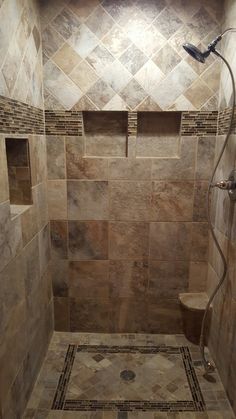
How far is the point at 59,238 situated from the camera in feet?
7.53

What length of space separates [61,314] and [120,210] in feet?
3.23

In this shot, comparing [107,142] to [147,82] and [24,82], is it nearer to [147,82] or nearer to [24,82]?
[147,82]

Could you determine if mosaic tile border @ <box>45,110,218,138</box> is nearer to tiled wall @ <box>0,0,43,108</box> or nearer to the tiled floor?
tiled wall @ <box>0,0,43,108</box>

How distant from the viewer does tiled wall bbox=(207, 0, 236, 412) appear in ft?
5.85

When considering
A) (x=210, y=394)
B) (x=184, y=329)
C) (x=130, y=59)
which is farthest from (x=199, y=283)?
(x=130, y=59)

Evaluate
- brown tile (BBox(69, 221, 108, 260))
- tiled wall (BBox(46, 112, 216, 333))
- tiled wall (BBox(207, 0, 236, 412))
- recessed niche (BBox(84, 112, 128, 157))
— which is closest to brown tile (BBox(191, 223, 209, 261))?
tiled wall (BBox(46, 112, 216, 333))

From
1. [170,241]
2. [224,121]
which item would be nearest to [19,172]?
[170,241]

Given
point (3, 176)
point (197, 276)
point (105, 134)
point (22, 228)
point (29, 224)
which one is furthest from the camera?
point (197, 276)

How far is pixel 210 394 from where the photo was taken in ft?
6.09

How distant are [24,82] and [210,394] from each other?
7.11 feet

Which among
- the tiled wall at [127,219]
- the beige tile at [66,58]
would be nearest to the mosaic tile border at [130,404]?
the tiled wall at [127,219]

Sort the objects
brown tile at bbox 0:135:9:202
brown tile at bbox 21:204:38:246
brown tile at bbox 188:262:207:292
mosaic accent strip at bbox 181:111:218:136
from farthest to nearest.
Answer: brown tile at bbox 188:262:207:292, mosaic accent strip at bbox 181:111:218:136, brown tile at bbox 21:204:38:246, brown tile at bbox 0:135:9:202

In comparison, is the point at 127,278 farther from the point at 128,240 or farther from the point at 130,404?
the point at 130,404

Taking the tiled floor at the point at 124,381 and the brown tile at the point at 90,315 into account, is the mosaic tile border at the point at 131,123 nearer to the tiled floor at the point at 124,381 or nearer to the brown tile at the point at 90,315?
the brown tile at the point at 90,315
